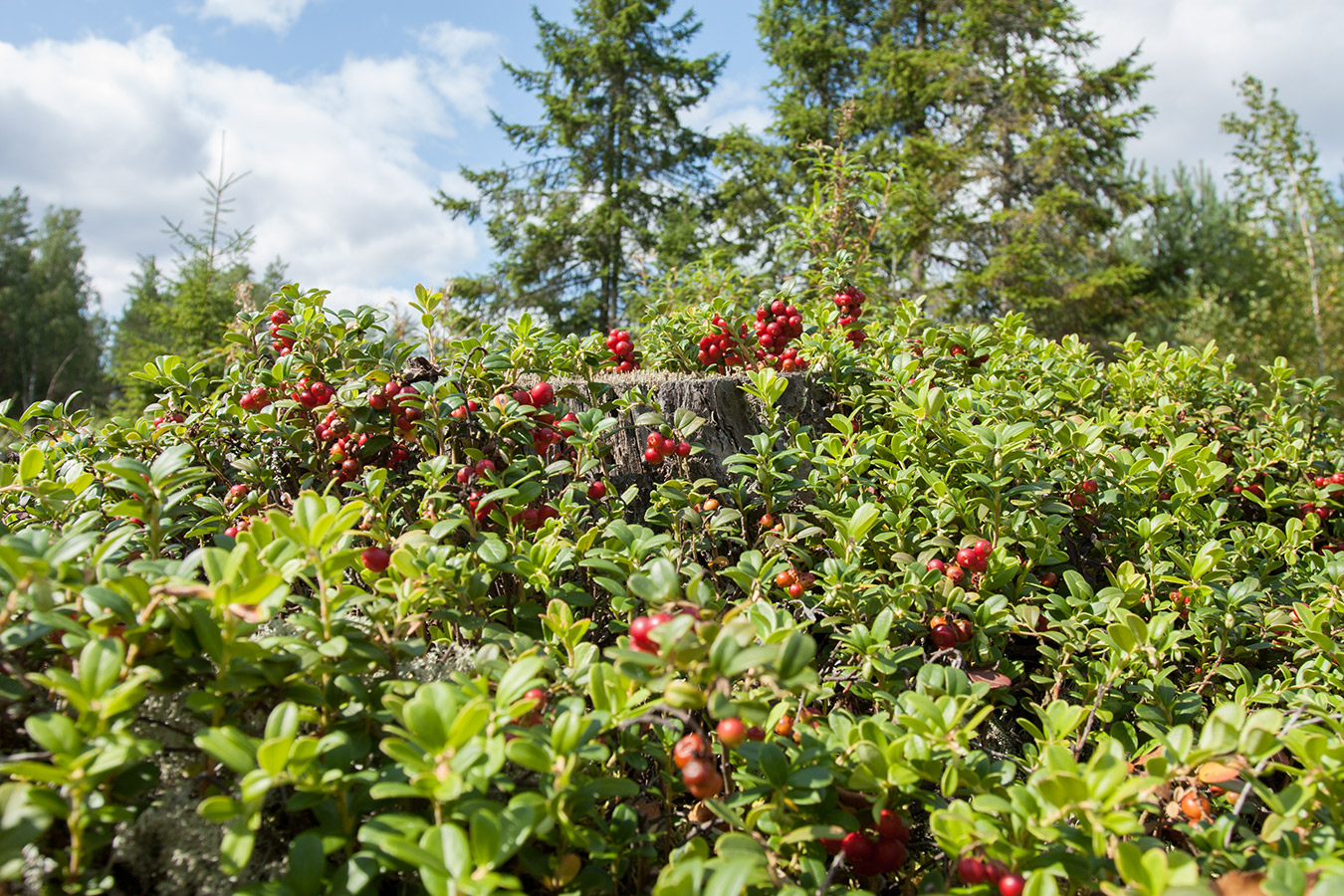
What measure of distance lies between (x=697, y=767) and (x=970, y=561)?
1091mm

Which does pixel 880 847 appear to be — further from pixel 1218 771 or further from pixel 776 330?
pixel 776 330

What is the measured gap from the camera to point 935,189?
1412 centimetres

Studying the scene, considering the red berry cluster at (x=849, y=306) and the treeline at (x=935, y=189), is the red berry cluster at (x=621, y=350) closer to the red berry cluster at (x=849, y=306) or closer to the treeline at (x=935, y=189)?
the red berry cluster at (x=849, y=306)

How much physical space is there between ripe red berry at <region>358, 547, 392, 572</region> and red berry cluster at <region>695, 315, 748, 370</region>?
1862mm

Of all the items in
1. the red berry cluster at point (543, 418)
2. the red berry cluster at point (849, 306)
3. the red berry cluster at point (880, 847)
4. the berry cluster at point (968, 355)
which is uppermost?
the red berry cluster at point (849, 306)

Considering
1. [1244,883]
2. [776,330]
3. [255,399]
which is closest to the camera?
[1244,883]

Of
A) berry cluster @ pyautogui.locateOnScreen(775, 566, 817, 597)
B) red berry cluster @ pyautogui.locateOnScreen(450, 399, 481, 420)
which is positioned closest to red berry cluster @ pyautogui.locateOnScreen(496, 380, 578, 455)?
red berry cluster @ pyautogui.locateOnScreen(450, 399, 481, 420)

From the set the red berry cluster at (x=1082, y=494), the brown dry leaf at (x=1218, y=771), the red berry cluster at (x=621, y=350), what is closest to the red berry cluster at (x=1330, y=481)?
the red berry cluster at (x=1082, y=494)

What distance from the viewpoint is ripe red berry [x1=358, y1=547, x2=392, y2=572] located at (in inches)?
57.1

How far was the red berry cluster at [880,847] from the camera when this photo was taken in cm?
118

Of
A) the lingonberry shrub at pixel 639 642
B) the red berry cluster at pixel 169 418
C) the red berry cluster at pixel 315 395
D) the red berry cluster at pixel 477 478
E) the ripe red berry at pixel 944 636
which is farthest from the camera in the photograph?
the red berry cluster at pixel 169 418

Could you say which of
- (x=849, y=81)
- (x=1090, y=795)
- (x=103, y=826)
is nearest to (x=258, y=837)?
(x=103, y=826)

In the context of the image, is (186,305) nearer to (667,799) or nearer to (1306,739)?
(667,799)

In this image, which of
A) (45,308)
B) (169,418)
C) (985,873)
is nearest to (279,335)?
(169,418)
